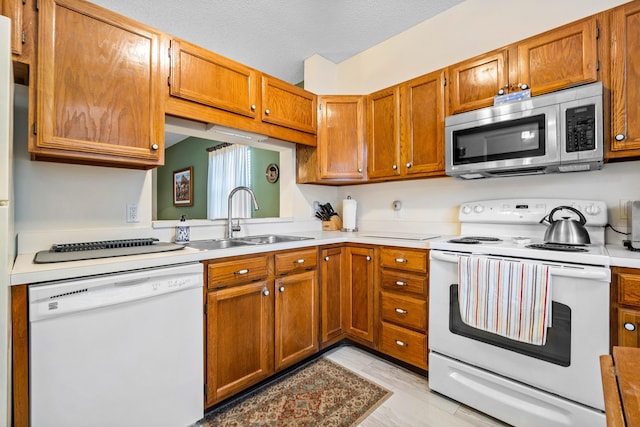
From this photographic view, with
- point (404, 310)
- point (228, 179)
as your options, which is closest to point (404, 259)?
point (404, 310)

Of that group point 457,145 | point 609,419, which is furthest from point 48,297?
point 457,145

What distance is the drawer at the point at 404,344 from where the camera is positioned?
1922mm

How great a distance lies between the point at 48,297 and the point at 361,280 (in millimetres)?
1779

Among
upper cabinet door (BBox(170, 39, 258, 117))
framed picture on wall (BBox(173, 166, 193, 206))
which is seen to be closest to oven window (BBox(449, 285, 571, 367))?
upper cabinet door (BBox(170, 39, 258, 117))

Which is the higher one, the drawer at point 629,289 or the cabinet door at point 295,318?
the drawer at point 629,289

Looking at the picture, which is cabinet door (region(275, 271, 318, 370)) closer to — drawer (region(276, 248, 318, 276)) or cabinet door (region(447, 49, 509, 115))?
drawer (region(276, 248, 318, 276))

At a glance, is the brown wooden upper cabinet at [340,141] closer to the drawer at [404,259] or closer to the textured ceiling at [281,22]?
the textured ceiling at [281,22]

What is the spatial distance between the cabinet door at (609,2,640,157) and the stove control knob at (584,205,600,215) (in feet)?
1.10

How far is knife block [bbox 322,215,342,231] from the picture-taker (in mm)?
2938

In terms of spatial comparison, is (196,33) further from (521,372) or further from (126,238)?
(521,372)

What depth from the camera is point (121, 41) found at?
1530 mm

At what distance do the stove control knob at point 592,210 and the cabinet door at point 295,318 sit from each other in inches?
67.9

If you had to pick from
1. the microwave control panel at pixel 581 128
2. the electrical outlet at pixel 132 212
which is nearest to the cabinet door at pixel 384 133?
the microwave control panel at pixel 581 128

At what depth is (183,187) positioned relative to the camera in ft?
17.8
